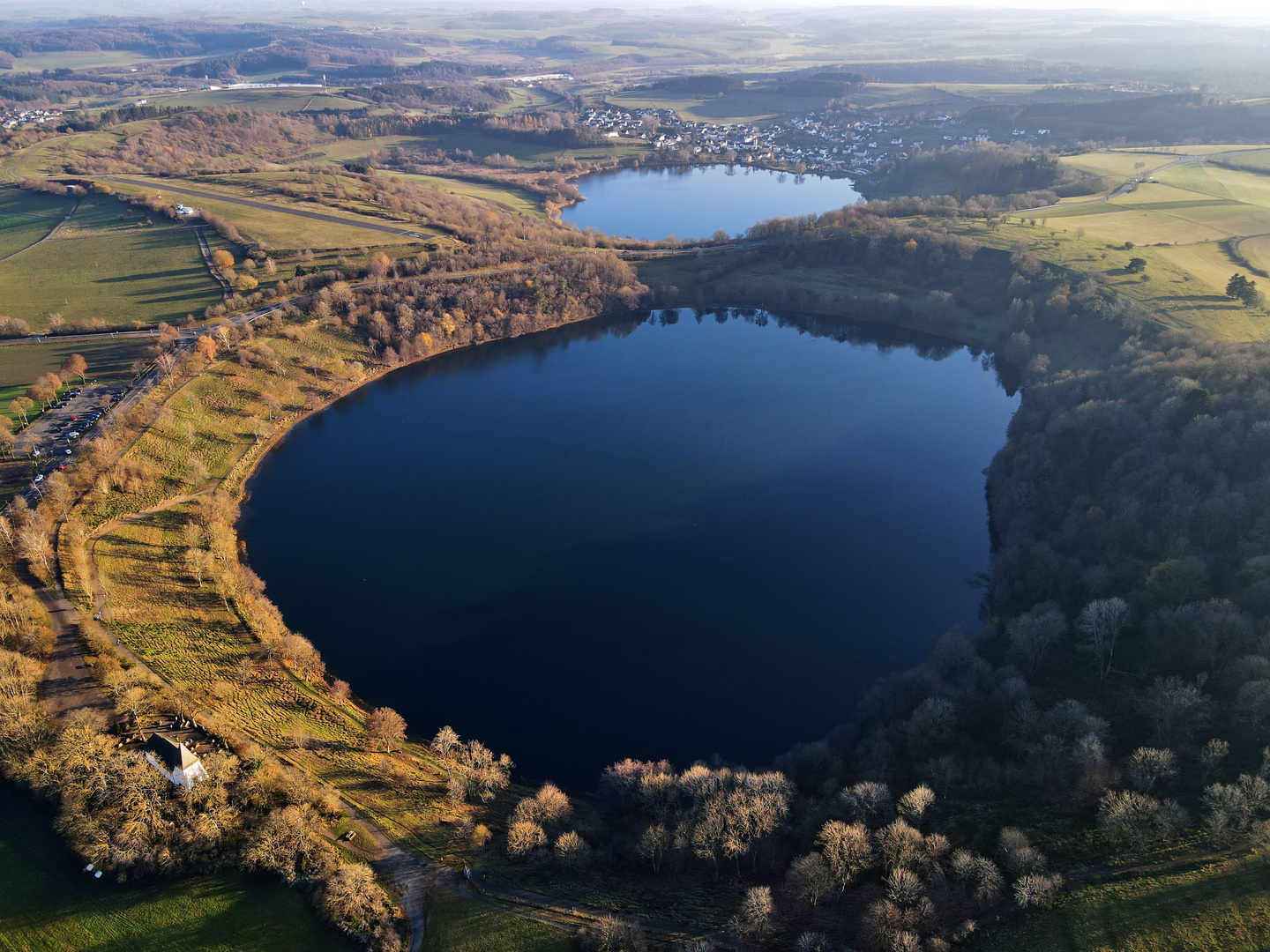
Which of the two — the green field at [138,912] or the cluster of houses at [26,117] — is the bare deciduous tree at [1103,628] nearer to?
the green field at [138,912]

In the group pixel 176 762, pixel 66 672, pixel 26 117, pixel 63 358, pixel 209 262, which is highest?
pixel 26 117

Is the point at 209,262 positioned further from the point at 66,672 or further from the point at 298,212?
the point at 66,672

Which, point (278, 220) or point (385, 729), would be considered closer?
point (385, 729)

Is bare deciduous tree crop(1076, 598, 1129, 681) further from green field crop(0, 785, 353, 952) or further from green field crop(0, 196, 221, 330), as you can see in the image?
green field crop(0, 196, 221, 330)

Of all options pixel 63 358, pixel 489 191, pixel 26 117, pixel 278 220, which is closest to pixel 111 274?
pixel 278 220

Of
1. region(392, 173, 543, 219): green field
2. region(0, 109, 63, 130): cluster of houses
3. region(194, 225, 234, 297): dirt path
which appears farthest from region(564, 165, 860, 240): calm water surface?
region(0, 109, 63, 130): cluster of houses

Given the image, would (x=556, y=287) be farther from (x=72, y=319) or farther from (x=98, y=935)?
(x=98, y=935)

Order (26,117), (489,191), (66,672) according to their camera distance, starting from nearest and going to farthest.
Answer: (66,672) → (489,191) → (26,117)
